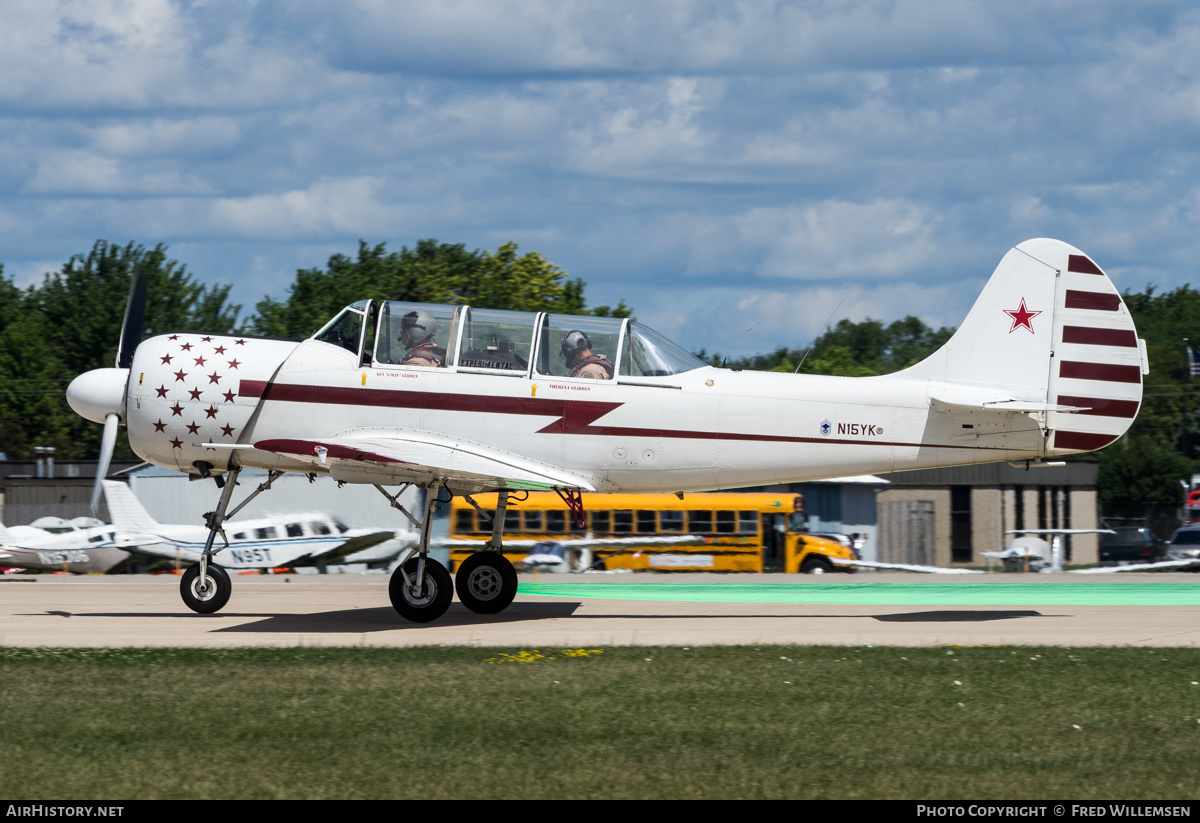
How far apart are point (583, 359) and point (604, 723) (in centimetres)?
600

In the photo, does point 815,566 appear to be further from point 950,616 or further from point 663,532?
point 950,616

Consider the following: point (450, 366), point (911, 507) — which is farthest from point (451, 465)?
point (911, 507)

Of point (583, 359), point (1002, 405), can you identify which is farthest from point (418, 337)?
point (1002, 405)

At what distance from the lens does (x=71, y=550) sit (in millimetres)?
26375

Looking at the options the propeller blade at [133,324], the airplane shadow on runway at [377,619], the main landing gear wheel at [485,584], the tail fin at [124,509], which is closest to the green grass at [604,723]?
the airplane shadow on runway at [377,619]

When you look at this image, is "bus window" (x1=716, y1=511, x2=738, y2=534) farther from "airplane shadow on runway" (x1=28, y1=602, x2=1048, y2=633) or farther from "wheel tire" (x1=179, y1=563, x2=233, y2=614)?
"wheel tire" (x1=179, y1=563, x2=233, y2=614)

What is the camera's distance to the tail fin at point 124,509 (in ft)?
79.0

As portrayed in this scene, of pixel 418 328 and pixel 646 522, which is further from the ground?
pixel 418 328

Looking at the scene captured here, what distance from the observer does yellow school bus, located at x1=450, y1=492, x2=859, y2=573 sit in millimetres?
27234

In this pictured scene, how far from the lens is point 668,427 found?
1353 cm

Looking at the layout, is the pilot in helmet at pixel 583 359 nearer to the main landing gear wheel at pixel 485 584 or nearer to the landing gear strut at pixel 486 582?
the landing gear strut at pixel 486 582

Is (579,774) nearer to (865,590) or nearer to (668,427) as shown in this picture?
(668,427)

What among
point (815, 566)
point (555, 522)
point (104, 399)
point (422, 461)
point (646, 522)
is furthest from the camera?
point (555, 522)

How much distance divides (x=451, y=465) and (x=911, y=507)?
3206 centimetres
